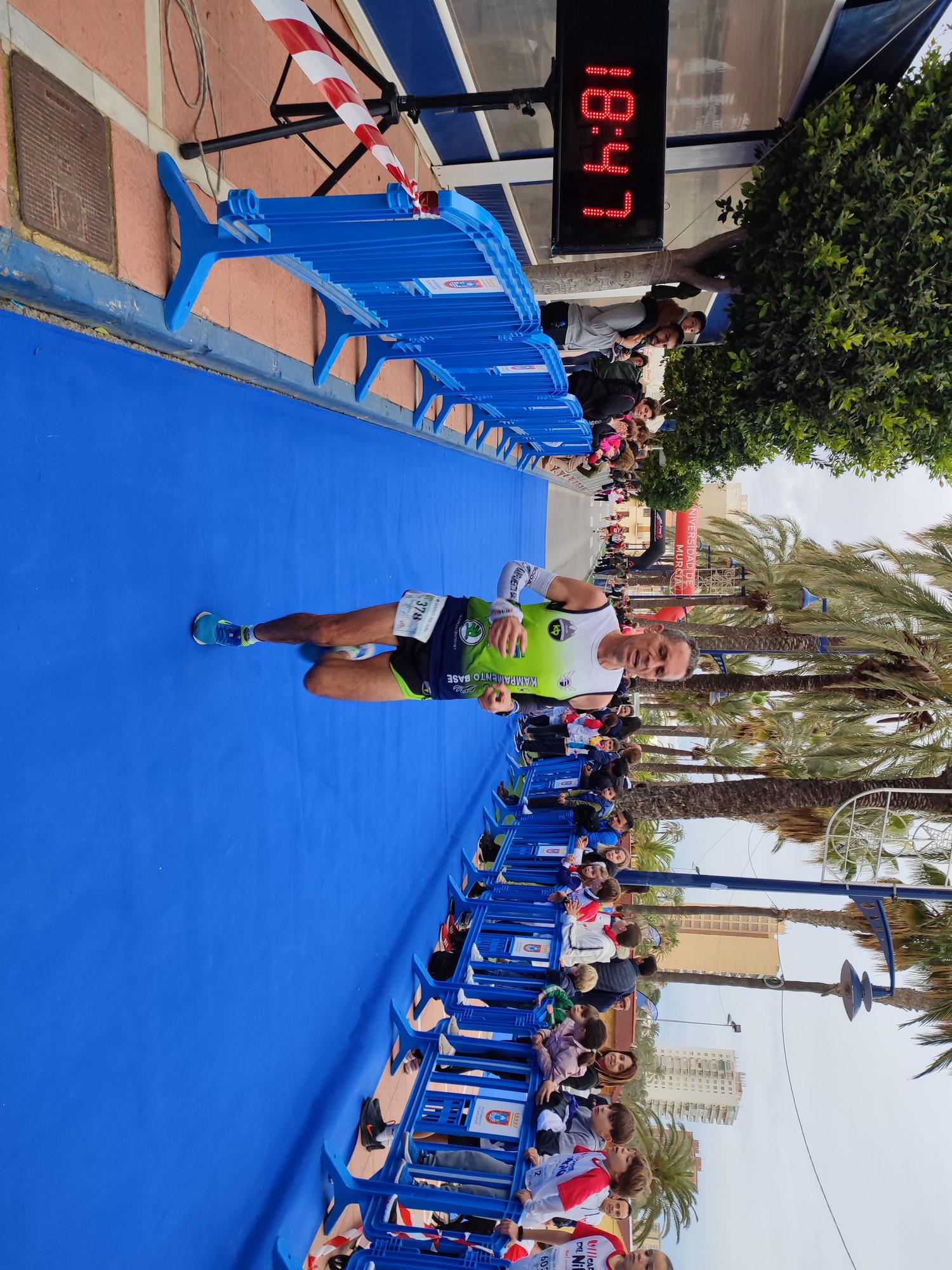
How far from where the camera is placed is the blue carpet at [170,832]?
281 cm

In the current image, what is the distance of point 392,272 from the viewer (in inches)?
167

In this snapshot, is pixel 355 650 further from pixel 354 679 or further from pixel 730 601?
pixel 730 601

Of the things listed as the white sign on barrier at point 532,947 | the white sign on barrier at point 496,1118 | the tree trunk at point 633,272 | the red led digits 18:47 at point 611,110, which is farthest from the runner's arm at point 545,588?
the white sign on barrier at point 532,947

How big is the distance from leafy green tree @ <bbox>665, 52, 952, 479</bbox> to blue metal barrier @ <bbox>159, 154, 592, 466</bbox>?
5.26ft

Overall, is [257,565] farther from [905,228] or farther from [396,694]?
[905,228]

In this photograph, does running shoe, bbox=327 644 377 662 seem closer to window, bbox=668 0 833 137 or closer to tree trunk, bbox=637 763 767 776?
window, bbox=668 0 833 137

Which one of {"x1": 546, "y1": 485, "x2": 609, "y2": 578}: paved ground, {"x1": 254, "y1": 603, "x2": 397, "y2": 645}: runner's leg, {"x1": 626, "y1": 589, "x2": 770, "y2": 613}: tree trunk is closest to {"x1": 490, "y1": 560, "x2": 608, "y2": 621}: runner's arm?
{"x1": 254, "y1": 603, "x2": 397, "y2": 645}: runner's leg

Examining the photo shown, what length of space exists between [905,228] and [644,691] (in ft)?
37.8

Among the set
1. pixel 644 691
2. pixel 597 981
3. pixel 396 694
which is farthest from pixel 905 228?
pixel 644 691

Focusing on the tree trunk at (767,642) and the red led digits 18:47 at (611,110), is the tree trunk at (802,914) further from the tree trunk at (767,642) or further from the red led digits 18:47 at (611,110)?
the red led digits 18:47 at (611,110)

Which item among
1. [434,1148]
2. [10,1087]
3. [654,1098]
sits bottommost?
[654,1098]

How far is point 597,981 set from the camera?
24.5ft

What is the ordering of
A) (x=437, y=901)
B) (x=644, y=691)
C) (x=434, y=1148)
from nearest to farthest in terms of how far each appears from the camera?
(x=434, y=1148) → (x=437, y=901) → (x=644, y=691)

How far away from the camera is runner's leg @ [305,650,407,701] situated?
434 centimetres
